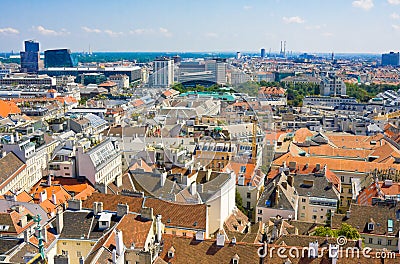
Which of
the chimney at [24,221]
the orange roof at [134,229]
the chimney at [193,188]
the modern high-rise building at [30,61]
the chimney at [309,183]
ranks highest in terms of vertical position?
the modern high-rise building at [30,61]

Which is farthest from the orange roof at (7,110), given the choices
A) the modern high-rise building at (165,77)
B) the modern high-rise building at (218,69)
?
the modern high-rise building at (218,69)

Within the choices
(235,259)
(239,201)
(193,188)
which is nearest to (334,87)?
(239,201)

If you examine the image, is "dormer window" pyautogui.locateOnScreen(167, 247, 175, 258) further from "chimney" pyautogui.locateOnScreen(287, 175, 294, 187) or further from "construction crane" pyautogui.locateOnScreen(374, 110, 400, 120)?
"construction crane" pyautogui.locateOnScreen(374, 110, 400, 120)

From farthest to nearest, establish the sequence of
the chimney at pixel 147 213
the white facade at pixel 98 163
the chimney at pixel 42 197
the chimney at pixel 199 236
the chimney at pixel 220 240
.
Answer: the white facade at pixel 98 163 < the chimney at pixel 42 197 < the chimney at pixel 147 213 < the chimney at pixel 199 236 < the chimney at pixel 220 240

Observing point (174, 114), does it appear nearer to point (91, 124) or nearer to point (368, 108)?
point (91, 124)

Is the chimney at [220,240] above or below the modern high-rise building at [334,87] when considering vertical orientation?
below

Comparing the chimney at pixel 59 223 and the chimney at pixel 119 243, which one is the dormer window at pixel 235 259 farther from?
the chimney at pixel 59 223

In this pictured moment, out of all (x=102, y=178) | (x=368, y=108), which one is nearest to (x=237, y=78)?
(x=102, y=178)

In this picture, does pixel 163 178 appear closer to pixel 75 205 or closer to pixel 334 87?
pixel 75 205

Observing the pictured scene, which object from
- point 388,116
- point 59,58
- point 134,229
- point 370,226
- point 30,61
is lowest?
point 370,226
